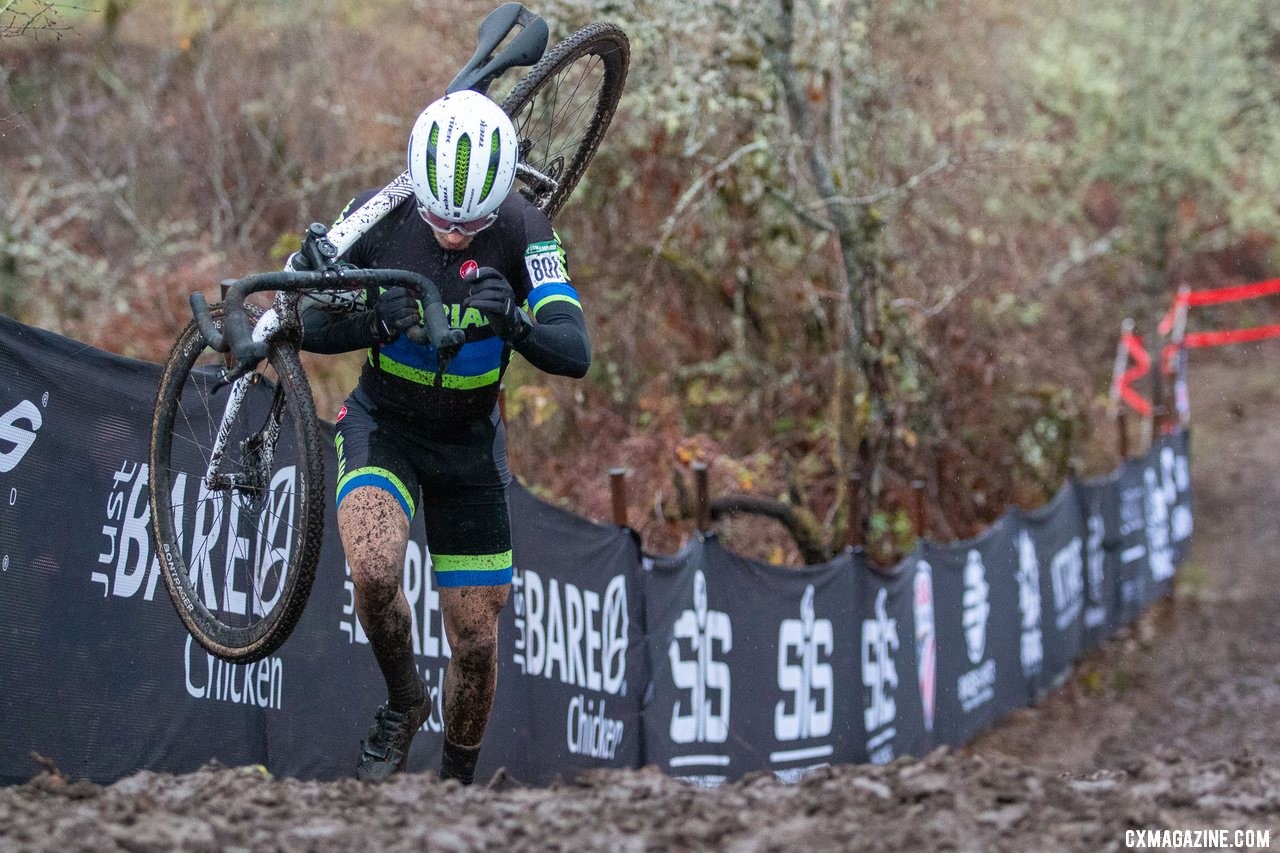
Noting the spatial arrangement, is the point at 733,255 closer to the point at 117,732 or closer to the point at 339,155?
the point at 339,155

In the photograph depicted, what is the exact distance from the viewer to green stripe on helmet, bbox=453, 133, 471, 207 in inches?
179

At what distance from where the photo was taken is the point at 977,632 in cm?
1084

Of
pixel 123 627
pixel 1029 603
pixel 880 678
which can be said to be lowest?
pixel 880 678

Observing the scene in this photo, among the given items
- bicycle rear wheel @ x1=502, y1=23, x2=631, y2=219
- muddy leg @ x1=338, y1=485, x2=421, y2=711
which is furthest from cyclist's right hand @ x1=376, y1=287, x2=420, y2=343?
bicycle rear wheel @ x1=502, y1=23, x2=631, y2=219

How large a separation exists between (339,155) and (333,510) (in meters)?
9.63

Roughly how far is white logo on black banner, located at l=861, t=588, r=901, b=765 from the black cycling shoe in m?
4.92

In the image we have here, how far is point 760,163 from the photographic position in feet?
35.7

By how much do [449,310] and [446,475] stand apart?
604 millimetres

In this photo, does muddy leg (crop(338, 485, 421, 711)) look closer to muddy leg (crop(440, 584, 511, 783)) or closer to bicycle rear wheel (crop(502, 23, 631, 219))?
muddy leg (crop(440, 584, 511, 783))

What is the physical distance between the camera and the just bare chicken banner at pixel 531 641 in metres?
4.55

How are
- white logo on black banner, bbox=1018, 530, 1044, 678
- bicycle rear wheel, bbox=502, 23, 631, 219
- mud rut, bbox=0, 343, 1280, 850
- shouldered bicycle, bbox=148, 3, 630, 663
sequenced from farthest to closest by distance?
white logo on black banner, bbox=1018, 530, 1044, 678, bicycle rear wheel, bbox=502, 23, 631, 219, shouldered bicycle, bbox=148, 3, 630, 663, mud rut, bbox=0, 343, 1280, 850

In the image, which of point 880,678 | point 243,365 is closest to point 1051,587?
point 880,678

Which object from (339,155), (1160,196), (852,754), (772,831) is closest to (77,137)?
(339,155)

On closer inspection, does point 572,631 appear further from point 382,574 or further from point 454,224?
point 454,224
